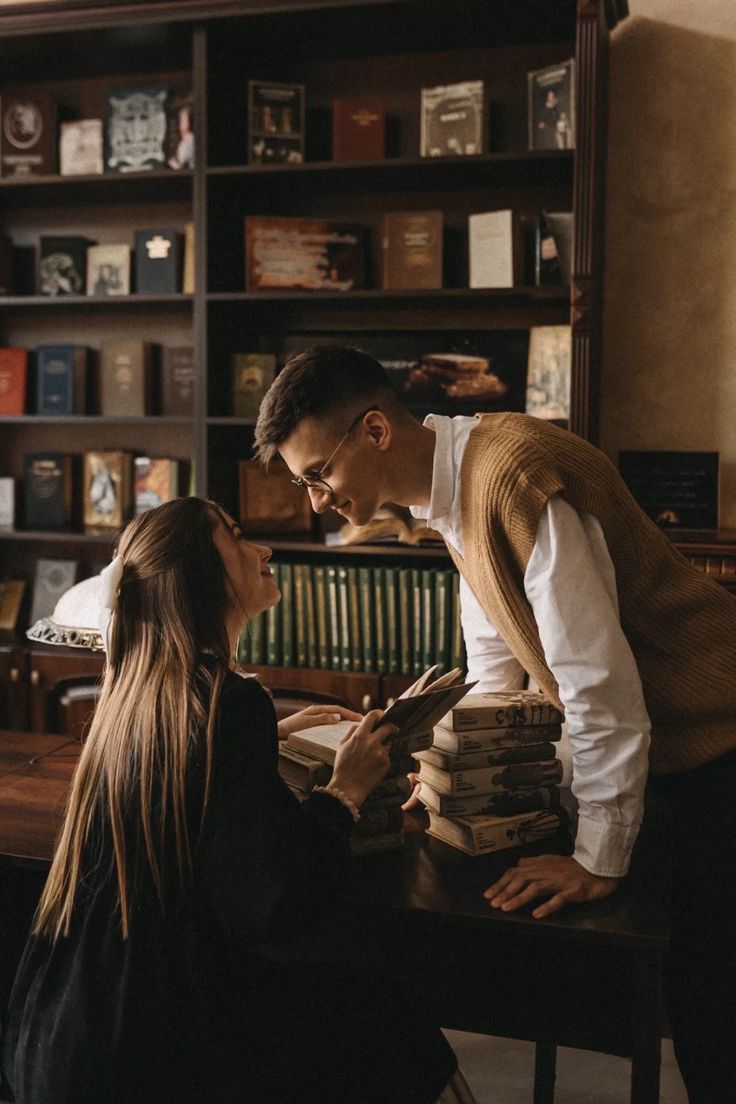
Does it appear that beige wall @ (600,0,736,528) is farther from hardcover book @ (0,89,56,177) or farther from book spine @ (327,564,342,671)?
hardcover book @ (0,89,56,177)

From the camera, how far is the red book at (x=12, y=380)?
339 cm

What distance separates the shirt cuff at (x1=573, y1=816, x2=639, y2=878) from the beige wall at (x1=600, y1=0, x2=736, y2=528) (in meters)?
1.86

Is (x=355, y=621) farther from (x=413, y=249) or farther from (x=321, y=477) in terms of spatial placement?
(x=321, y=477)

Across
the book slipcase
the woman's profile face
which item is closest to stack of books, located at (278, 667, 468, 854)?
the woman's profile face

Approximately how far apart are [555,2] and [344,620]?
1.83 metres

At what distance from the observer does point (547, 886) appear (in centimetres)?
131

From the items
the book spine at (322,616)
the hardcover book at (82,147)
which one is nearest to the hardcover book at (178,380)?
the hardcover book at (82,147)

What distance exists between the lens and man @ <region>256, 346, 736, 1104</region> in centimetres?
133

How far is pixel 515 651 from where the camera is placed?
162cm

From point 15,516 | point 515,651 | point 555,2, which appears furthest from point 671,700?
point 15,516

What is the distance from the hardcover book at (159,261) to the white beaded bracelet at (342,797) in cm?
223

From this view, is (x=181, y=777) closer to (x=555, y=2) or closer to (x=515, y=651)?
(x=515, y=651)

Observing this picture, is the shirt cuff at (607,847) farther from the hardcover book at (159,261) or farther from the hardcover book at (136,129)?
the hardcover book at (136,129)

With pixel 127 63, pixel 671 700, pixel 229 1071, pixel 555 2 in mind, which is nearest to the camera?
pixel 229 1071
